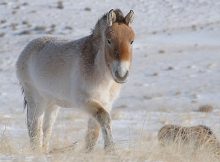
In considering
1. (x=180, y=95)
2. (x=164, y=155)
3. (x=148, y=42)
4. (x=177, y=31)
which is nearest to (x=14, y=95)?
(x=180, y=95)

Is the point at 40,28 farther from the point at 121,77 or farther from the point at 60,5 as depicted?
the point at 121,77

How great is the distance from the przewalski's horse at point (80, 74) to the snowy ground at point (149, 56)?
682mm

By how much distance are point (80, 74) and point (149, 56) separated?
19619 mm

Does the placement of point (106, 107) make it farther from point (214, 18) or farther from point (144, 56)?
point (214, 18)

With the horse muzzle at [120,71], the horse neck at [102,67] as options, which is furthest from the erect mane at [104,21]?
the horse muzzle at [120,71]

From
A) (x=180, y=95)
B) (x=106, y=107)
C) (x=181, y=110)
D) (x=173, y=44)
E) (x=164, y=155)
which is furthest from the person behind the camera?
(x=173, y=44)

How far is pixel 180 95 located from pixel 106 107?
12995mm

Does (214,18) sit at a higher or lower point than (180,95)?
lower

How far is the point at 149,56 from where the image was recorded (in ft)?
91.2

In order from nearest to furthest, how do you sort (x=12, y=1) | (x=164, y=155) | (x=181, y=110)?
(x=164, y=155) → (x=181, y=110) → (x=12, y=1)

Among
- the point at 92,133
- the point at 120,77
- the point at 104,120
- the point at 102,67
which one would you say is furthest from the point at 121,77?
the point at 92,133

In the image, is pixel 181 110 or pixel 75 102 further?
pixel 181 110

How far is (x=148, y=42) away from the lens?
99.7ft

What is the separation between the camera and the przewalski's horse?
25.3ft
